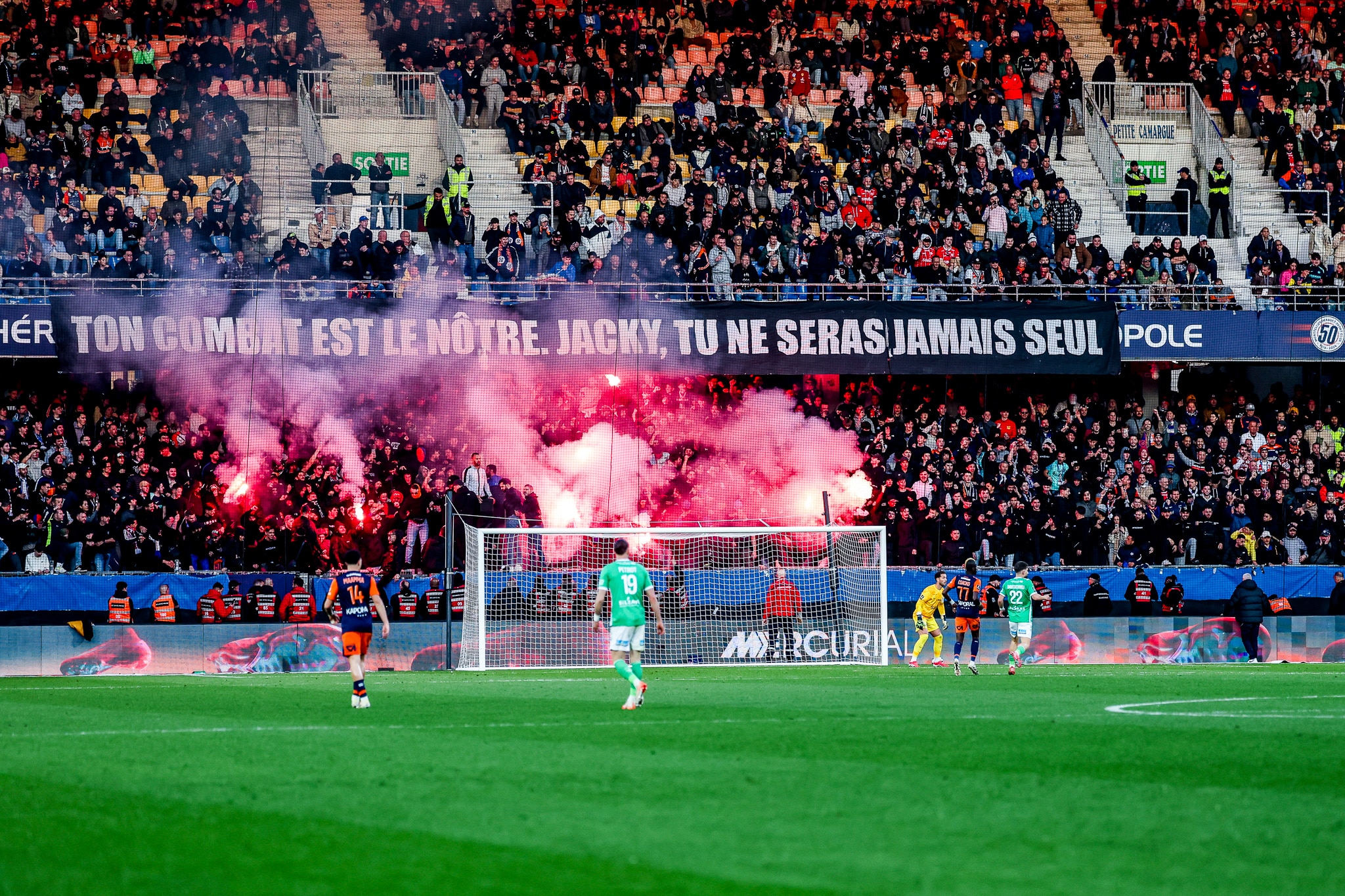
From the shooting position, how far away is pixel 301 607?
26016 millimetres

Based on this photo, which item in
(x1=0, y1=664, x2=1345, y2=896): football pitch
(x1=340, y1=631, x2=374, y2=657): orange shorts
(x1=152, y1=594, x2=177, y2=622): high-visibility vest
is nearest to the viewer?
(x1=0, y1=664, x2=1345, y2=896): football pitch

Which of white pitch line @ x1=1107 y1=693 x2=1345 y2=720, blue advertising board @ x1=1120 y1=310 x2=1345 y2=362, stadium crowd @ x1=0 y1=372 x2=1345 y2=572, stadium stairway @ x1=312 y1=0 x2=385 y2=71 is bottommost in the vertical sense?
white pitch line @ x1=1107 y1=693 x2=1345 y2=720

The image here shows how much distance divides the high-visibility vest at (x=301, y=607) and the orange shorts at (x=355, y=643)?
842 centimetres

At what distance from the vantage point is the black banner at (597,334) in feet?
95.3

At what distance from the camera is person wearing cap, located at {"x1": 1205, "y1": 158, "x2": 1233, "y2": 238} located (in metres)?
35.0

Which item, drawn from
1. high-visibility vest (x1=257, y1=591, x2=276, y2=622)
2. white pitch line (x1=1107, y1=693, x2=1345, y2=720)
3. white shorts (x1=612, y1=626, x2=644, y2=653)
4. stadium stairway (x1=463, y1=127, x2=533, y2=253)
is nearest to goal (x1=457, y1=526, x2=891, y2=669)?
high-visibility vest (x1=257, y1=591, x2=276, y2=622)

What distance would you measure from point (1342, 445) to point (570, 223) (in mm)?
15170

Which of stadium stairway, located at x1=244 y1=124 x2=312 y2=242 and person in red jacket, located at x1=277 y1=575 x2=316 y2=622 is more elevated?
stadium stairway, located at x1=244 y1=124 x2=312 y2=242

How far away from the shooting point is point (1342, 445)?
32.6 metres

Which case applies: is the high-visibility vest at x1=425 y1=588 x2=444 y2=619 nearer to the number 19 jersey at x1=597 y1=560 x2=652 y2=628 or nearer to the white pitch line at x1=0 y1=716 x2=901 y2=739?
the number 19 jersey at x1=597 y1=560 x2=652 y2=628

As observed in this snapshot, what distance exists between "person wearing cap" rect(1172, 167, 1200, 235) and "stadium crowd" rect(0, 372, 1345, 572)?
4.16m

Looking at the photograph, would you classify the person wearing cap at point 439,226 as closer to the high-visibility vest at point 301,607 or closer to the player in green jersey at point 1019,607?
the high-visibility vest at point 301,607

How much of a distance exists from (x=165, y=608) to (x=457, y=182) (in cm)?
1089

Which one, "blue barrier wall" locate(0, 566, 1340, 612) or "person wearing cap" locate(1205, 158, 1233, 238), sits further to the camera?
"person wearing cap" locate(1205, 158, 1233, 238)
